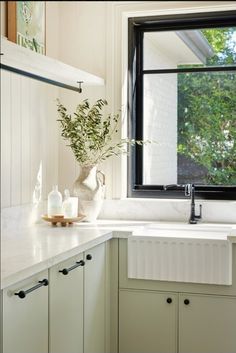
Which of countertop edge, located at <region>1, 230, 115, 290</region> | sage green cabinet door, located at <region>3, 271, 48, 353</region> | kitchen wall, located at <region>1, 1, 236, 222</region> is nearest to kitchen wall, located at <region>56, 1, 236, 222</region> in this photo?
kitchen wall, located at <region>1, 1, 236, 222</region>

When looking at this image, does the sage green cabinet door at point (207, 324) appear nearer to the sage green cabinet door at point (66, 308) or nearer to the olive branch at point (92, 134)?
the sage green cabinet door at point (66, 308)

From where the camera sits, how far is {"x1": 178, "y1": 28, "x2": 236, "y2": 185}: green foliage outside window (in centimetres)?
313

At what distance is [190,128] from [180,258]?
39.4 inches

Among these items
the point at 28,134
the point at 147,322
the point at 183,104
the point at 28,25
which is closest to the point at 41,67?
the point at 28,25

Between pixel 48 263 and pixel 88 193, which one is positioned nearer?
pixel 48 263

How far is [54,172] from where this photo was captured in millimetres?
3240

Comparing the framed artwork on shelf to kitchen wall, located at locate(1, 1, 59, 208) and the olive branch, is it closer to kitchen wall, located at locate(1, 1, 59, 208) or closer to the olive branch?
kitchen wall, located at locate(1, 1, 59, 208)

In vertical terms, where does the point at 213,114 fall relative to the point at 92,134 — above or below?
above

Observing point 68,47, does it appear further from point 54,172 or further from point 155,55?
point 54,172

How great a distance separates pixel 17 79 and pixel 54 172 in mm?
769

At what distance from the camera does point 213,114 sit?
3.17 metres

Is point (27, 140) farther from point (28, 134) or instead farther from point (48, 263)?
point (48, 263)

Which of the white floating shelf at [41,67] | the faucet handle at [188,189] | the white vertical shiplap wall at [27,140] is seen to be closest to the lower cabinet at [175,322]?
the faucet handle at [188,189]

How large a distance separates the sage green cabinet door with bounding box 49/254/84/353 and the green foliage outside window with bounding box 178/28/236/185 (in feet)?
4.17
